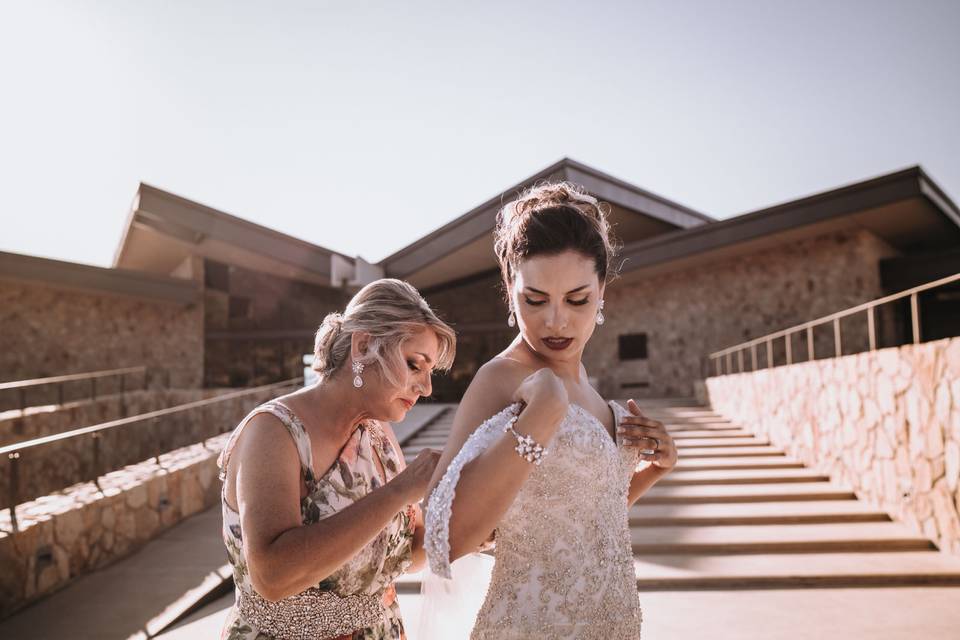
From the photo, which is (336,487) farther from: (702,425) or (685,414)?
(685,414)

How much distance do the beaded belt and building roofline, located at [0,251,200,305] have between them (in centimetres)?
1443

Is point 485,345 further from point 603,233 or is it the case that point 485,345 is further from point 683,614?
point 603,233

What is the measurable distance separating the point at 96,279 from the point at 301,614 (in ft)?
50.6

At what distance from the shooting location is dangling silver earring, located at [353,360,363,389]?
1.86m

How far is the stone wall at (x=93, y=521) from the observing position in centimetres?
461

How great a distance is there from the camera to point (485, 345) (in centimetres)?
1994

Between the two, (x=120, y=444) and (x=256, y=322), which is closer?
(x=120, y=444)

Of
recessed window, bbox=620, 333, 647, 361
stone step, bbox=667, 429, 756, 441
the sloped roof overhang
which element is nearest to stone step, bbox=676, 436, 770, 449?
stone step, bbox=667, 429, 756, 441

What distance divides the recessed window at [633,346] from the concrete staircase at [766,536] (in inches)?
287

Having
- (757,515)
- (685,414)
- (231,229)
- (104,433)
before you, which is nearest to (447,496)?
(757,515)

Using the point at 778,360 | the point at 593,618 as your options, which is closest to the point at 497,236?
the point at 593,618

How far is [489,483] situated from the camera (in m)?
1.23

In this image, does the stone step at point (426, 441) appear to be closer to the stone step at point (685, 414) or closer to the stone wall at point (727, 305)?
the stone step at point (685, 414)

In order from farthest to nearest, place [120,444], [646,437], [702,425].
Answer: [120,444] → [702,425] → [646,437]
